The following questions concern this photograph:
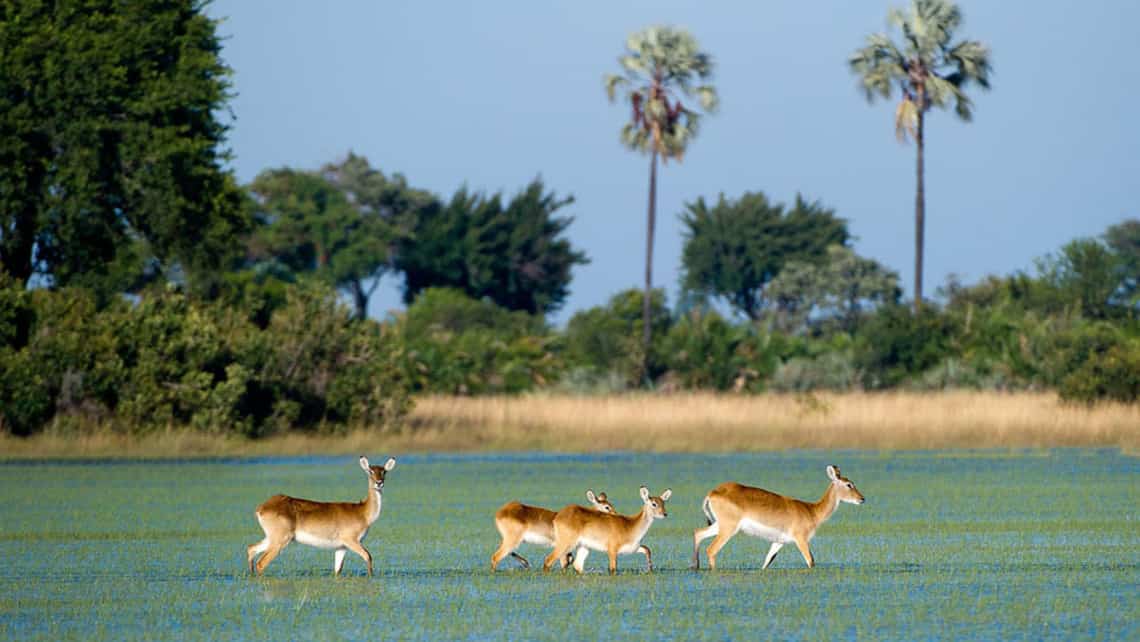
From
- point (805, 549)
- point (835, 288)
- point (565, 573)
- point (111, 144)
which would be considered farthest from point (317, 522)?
point (835, 288)

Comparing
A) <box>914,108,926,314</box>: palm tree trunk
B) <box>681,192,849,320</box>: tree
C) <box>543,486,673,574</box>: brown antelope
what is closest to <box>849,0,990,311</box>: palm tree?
<box>914,108,926,314</box>: palm tree trunk

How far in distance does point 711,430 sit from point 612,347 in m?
18.1

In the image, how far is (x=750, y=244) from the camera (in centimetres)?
8712

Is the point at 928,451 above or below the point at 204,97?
below

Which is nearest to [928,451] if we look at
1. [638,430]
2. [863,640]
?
[638,430]

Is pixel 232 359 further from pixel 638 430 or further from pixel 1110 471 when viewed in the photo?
pixel 1110 471

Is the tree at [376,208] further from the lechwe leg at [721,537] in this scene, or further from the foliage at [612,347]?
the lechwe leg at [721,537]

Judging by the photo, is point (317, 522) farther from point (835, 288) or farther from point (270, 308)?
point (835, 288)

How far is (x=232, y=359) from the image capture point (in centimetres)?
3919

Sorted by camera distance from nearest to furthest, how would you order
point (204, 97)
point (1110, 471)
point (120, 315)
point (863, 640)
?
point (863, 640), point (1110, 471), point (120, 315), point (204, 97)

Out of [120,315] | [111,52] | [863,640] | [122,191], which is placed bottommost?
[863,640]

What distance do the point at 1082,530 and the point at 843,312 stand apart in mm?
58236

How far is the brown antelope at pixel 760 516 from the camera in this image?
628 inches

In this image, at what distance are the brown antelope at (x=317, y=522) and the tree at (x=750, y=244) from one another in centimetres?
7031
